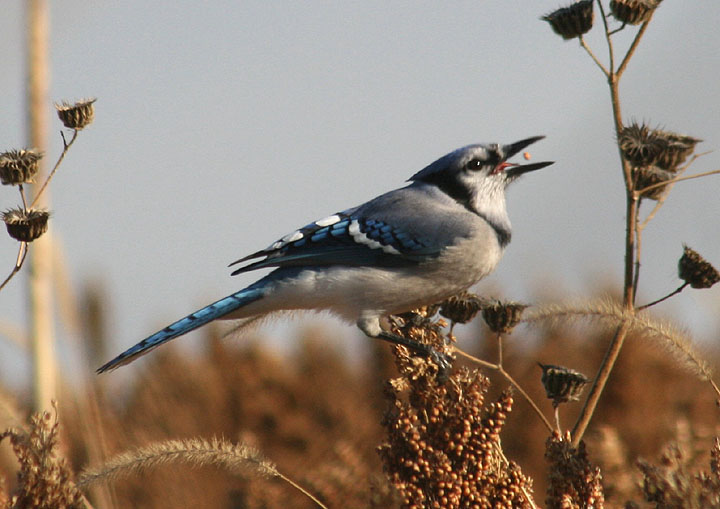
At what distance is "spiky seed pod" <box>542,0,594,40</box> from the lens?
404 cm

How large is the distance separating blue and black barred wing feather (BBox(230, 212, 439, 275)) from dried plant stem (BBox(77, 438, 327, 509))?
1.65 metres

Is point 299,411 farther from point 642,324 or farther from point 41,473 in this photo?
point 642,324

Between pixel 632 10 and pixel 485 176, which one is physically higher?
pixel 632 10

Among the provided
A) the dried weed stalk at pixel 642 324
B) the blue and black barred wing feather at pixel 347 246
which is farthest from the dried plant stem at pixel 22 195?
the dried weed stalk at pixel 642 324

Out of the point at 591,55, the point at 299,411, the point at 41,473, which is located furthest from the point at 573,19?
the point at 299,411

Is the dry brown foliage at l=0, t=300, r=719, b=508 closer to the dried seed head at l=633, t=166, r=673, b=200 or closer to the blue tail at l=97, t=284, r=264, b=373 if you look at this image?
the blue tail at l=97, t=284, r=264, b=373

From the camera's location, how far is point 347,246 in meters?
4.98

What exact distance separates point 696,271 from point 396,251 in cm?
150

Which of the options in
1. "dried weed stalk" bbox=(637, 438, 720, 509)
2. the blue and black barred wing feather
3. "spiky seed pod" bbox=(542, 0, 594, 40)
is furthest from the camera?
the blue and black barred wing feather

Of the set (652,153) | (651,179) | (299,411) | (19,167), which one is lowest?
(299,411)

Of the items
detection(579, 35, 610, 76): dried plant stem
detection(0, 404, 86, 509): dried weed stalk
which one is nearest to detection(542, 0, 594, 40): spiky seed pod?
detection(579, 35, 610, 76): dried plant stem

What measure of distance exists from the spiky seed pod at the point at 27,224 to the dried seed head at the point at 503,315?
1.70 m

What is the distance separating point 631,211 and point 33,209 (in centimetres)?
225

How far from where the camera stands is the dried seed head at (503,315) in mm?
3785
